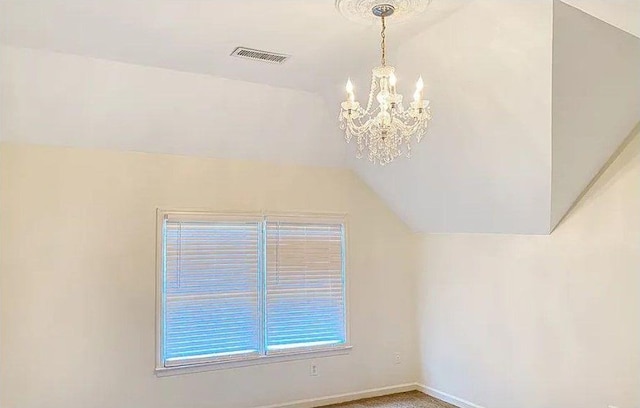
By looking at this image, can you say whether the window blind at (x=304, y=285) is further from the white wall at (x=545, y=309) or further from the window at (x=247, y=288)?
the white wall at (x=545, y=309)

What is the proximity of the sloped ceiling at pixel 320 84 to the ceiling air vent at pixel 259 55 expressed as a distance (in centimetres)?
7

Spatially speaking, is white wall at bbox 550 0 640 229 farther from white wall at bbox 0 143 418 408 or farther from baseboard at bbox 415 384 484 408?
white wall at bbox 0 143 418 408

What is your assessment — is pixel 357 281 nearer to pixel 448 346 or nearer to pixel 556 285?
pixel 448 346


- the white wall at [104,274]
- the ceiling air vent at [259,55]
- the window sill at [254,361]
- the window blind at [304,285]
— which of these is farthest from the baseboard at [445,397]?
the ceiling air vent at [259,55]

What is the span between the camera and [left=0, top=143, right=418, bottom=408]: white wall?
4.00 m

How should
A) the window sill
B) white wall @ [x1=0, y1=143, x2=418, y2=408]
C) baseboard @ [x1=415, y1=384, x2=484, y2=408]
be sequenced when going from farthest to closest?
baseboard @ [x1=415, y1=384, x2=484, y2=408] < the window sill < white wall @ [x1=0, y1=143, x2=418, y2=408]

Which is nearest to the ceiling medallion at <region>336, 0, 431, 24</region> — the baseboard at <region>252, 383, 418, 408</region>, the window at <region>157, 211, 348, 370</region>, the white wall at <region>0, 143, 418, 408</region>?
the white wall at <region>0, 143, 418, 408</region>

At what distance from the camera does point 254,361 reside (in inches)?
190

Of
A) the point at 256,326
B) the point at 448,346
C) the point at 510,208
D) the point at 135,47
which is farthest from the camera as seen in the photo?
the point at 448,346

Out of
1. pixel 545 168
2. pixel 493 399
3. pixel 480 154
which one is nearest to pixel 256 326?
pixel 493 399

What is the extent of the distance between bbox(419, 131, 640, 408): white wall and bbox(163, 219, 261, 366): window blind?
1.95 metres

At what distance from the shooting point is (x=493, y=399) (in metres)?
4.65

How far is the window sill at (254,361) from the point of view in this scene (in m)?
4.47

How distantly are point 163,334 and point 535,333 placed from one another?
320cm
